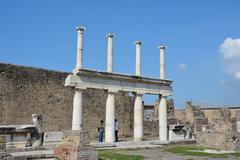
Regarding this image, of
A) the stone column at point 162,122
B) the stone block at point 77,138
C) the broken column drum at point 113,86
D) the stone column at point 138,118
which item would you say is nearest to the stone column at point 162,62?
the broken column drum at point 113,86

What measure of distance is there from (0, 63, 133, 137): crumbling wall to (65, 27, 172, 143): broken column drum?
643 cm

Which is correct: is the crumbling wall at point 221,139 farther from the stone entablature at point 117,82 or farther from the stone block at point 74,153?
the stone block at point 74,153

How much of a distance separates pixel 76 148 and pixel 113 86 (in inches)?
359

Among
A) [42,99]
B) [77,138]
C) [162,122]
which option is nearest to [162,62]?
[162,122]

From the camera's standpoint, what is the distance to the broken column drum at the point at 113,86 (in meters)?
17.5

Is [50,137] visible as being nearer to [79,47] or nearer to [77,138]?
[79,47]

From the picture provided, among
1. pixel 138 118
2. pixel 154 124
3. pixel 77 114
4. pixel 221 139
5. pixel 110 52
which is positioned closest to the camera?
pixel 77 114

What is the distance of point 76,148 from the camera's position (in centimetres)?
1009

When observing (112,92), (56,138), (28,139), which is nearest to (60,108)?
(112,92)

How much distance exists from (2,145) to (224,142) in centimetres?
1260

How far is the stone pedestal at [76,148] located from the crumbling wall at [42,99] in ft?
40.9

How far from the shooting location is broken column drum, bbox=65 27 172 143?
17516 millimetres

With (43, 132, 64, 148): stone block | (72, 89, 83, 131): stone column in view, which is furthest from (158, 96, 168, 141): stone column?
(43, 132, 64, 148): stone block

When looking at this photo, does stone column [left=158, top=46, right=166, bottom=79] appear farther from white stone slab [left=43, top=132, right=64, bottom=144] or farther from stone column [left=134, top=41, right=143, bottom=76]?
white stone slab [left=43, top=132, right=64, bottom=144]
